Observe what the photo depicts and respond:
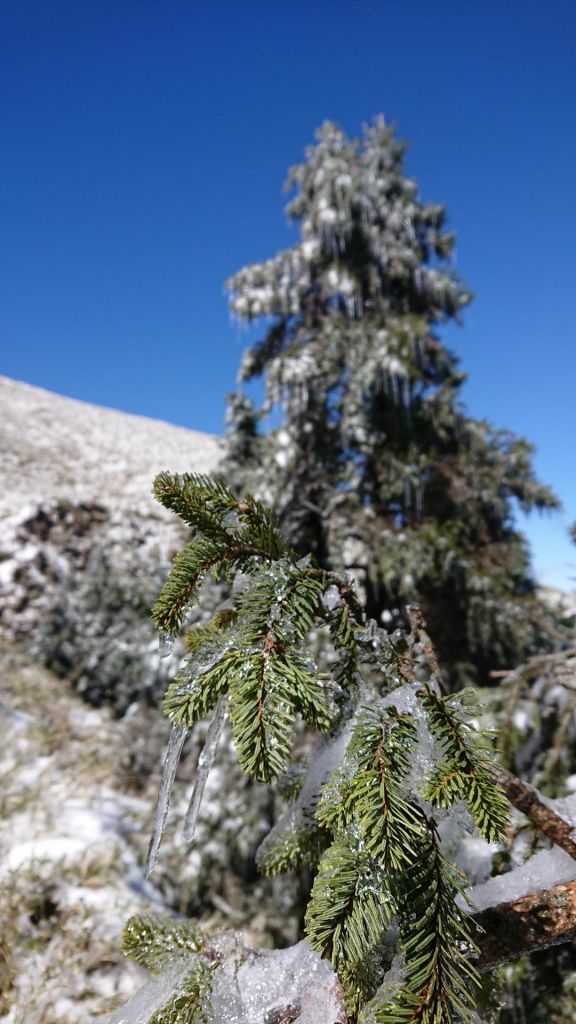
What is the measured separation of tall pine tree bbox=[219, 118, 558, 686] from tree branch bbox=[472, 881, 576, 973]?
435cm

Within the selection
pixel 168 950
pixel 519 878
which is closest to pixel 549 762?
pixel 519 878

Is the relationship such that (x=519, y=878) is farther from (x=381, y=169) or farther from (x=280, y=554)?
(x=381, y=169)

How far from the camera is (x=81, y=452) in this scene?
46.9 feet

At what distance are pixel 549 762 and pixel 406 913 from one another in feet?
7.09

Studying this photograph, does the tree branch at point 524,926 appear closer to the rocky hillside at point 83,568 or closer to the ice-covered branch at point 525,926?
the ice-covered branch at point 525,926

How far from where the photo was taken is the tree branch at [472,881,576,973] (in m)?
0.76

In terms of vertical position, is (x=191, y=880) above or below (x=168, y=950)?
below

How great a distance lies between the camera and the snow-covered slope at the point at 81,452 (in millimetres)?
10320

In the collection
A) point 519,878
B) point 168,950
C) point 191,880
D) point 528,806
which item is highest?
Answer: point 528,806

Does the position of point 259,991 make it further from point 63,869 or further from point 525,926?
point 63,869

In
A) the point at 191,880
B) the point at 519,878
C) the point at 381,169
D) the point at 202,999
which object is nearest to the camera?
the point at 202,999

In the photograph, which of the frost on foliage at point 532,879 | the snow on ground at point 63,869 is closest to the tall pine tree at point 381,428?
the snow on ground at point 63,869

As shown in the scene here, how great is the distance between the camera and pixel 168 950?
2.78 feet

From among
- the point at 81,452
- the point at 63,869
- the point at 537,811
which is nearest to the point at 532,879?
the point at 537,811
